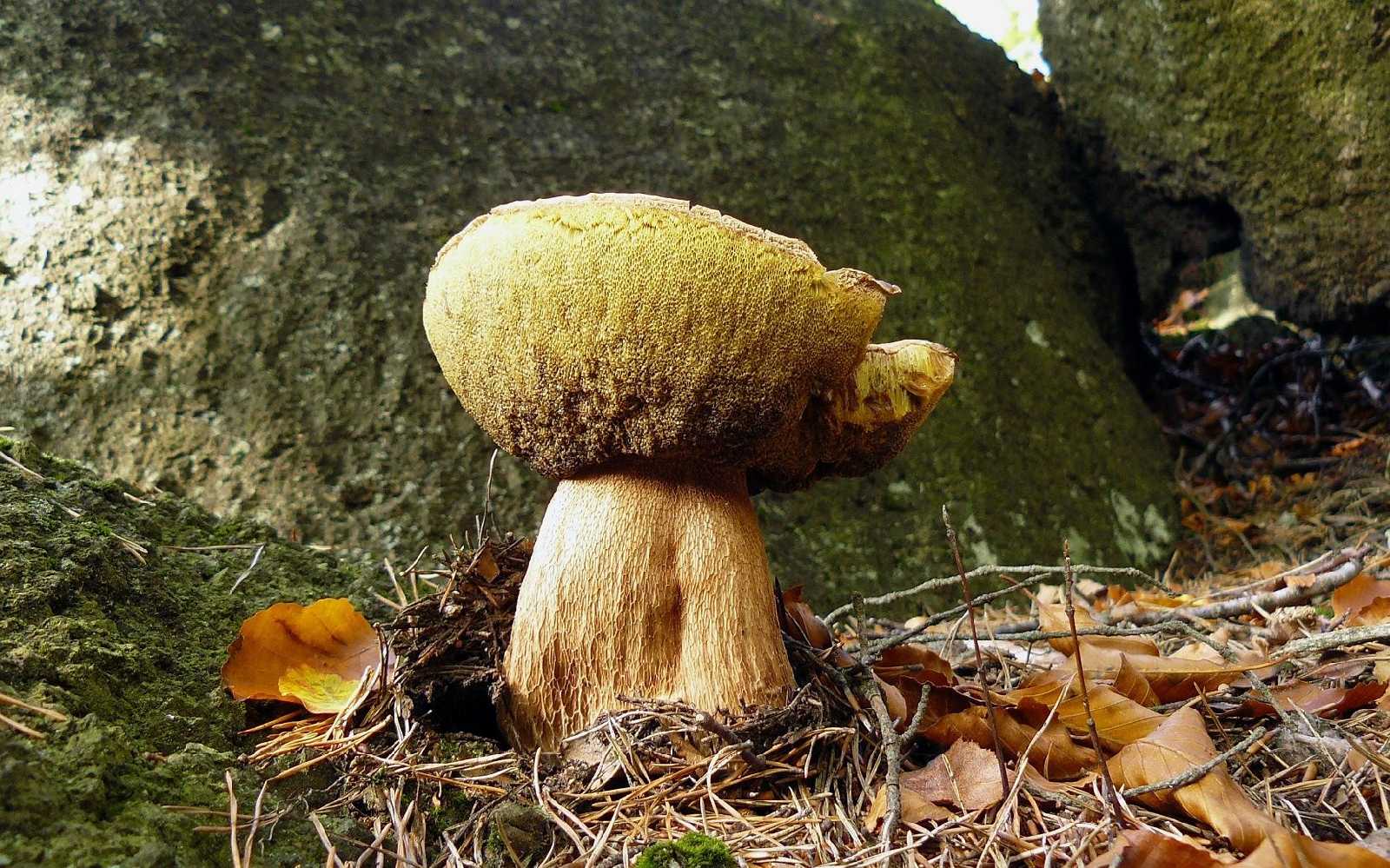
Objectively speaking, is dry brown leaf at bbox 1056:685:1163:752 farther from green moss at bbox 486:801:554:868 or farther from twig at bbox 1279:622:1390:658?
green moss at bbox 486:801:554:868

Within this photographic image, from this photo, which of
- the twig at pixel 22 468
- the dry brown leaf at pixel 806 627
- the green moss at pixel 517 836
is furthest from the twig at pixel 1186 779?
the twig at pixel 22 468

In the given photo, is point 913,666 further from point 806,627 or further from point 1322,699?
point 1322,699

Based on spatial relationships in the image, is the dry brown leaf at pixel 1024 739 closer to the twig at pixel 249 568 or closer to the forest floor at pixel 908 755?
the forest floor at pixel 908 755

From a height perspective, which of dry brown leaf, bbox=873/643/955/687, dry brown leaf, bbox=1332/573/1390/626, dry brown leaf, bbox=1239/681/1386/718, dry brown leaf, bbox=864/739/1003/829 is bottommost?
dry brown leaf, bbox=873/643/955/687

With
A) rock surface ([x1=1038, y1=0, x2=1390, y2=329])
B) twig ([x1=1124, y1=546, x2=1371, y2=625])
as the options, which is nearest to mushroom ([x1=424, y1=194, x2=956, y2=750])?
twig ([x1=1124, y1=546, x2=1371, y2=625])

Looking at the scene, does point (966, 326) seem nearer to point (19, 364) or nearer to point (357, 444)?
point (357, 444)

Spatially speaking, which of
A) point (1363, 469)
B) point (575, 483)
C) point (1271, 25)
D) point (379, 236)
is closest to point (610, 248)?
point (575, 483)

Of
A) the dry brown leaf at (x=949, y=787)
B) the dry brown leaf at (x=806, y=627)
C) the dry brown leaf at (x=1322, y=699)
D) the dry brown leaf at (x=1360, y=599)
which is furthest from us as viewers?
the dry brown leaf at (x=1360, y=599)
